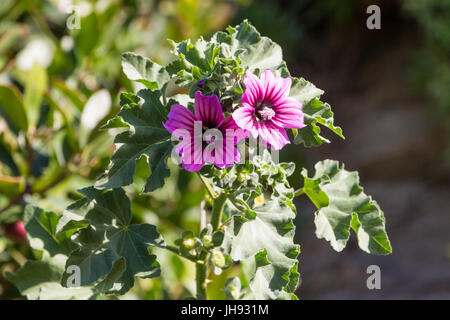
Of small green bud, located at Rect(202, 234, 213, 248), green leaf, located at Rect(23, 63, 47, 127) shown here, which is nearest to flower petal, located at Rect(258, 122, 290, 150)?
small green bud, located at Rect(202, 234, 213, 248)

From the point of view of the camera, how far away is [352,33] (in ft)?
15.8

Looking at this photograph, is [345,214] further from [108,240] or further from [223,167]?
[108,240]

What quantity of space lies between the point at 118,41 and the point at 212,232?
141 centimetres

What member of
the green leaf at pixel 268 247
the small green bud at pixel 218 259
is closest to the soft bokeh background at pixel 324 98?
the small green bud at pixel 218 259

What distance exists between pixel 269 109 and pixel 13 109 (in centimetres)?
94

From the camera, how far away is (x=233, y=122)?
818 millimetres

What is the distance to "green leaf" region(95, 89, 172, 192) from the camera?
82 cm

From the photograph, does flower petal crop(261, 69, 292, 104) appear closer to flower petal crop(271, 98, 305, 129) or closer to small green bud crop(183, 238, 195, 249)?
flower petal crop(271, 98, 305, 129)

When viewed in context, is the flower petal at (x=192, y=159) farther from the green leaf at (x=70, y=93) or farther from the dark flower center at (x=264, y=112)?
the green leaf at (x=70, y=93)

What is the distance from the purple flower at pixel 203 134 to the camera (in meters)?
0.79

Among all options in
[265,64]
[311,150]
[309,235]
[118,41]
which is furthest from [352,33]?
[265,64]

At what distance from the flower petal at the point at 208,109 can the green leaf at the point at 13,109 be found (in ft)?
2.68

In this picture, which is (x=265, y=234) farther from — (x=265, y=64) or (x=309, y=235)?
(x=309, y=235)

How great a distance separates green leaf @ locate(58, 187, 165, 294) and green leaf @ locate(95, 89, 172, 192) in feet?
0.39
